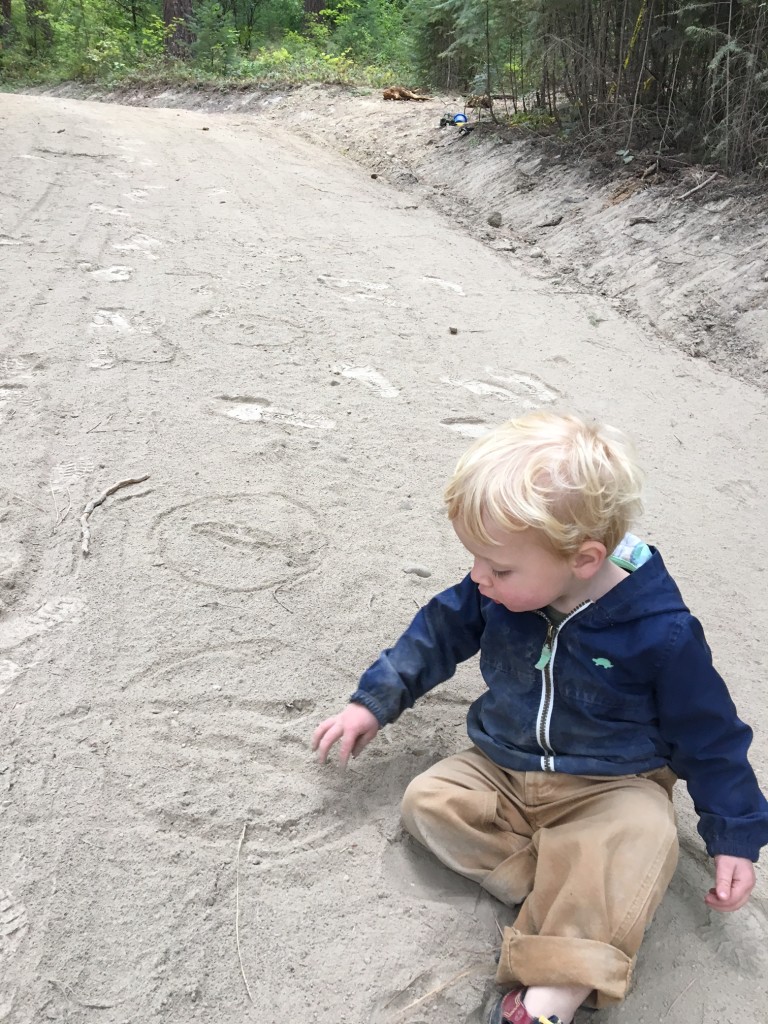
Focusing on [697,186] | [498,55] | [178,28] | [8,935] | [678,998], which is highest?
[178,28]

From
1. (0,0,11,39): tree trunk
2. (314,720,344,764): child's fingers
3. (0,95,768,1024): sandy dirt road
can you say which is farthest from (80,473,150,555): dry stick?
(0,0,11,39): tree trunk

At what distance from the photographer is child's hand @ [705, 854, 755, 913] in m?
1.44

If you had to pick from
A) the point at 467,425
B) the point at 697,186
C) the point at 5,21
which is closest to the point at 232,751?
the point at 467,425

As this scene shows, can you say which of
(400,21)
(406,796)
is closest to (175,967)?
(406,796)

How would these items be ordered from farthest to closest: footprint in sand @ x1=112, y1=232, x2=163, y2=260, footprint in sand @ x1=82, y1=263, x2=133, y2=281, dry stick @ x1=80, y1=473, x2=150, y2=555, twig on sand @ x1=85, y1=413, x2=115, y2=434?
footprint in sand @ x1=112, y1=232, x2=163, y2=260, footprint in sand @ x1=82, y1=263, x2=133, y2=281, twig on sand @ x1=85, y1=413, x2=115, y2=434, dry stick @ x1=80, y1=473, x2=150, y2=555

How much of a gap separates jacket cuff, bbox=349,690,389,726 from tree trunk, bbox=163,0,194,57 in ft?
57.5

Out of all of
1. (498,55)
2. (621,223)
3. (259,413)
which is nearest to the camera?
(259,413)

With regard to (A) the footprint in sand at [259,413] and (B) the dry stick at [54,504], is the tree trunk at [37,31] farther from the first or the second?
(B) the dry stick at [54,504]

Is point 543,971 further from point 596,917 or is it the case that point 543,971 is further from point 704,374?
point 704,374

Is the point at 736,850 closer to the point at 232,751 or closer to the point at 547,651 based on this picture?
the point at 547,651

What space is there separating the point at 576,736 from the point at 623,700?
118 millimetres

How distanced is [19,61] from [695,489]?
1920 cm

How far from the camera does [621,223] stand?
19.2 feet

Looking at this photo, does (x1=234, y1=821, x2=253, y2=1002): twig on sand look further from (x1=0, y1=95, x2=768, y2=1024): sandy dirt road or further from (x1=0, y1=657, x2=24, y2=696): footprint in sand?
(x1=0, y1=657, x2=24, y2=696): footprint in sand
